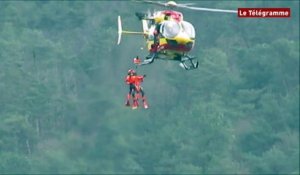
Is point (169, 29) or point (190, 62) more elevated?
point (169, 29)

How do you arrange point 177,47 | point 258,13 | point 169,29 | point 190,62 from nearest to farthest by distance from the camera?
1. point 190,62
2. point 177,47
3. point 169,29
4. point 258,13

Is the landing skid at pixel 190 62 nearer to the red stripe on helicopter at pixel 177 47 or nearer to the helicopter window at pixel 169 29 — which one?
the red stripe on helicopter at pixel 177 47

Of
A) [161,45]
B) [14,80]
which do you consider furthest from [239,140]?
[161,45]

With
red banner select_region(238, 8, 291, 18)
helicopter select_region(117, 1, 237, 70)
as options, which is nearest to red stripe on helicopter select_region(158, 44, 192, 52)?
helicopter select_region(117, 1, 237, 70)

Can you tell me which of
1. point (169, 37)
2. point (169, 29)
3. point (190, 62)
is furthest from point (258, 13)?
point (190, 62)

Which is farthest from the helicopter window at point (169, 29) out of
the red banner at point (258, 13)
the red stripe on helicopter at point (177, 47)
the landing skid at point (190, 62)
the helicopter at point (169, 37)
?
the red banner at point (258, 13)

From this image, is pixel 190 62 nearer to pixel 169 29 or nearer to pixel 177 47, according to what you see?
pixel 177 47
